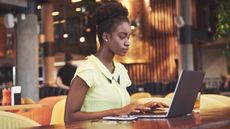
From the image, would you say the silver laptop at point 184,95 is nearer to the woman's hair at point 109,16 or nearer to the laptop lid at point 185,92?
the laptop lid at point 185,92

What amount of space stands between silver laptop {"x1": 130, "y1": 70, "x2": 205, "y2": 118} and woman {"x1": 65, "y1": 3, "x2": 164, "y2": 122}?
12.6 inches

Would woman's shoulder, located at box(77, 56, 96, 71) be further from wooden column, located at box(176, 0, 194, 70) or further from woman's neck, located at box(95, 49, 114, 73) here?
wooden column, located at box(176, 0, 194, 70)

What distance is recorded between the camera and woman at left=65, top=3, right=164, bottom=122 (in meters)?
2.10

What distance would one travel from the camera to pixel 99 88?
86.6 inches

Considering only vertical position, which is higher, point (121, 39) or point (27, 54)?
point (121, 39)

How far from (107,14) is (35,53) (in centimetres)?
739

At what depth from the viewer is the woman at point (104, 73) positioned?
210 centimetres

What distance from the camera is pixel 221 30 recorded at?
734 cm

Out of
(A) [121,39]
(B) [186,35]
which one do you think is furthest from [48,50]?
(A) [121,39]

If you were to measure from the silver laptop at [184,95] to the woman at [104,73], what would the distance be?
1.05 feet

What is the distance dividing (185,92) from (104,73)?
0.52 metres

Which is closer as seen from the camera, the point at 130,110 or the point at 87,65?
the point at 130,110

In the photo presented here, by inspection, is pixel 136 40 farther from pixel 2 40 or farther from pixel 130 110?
pixel 130 110

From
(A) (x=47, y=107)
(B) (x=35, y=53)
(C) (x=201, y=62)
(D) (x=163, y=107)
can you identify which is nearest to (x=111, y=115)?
(D) (x=163, y=107)
